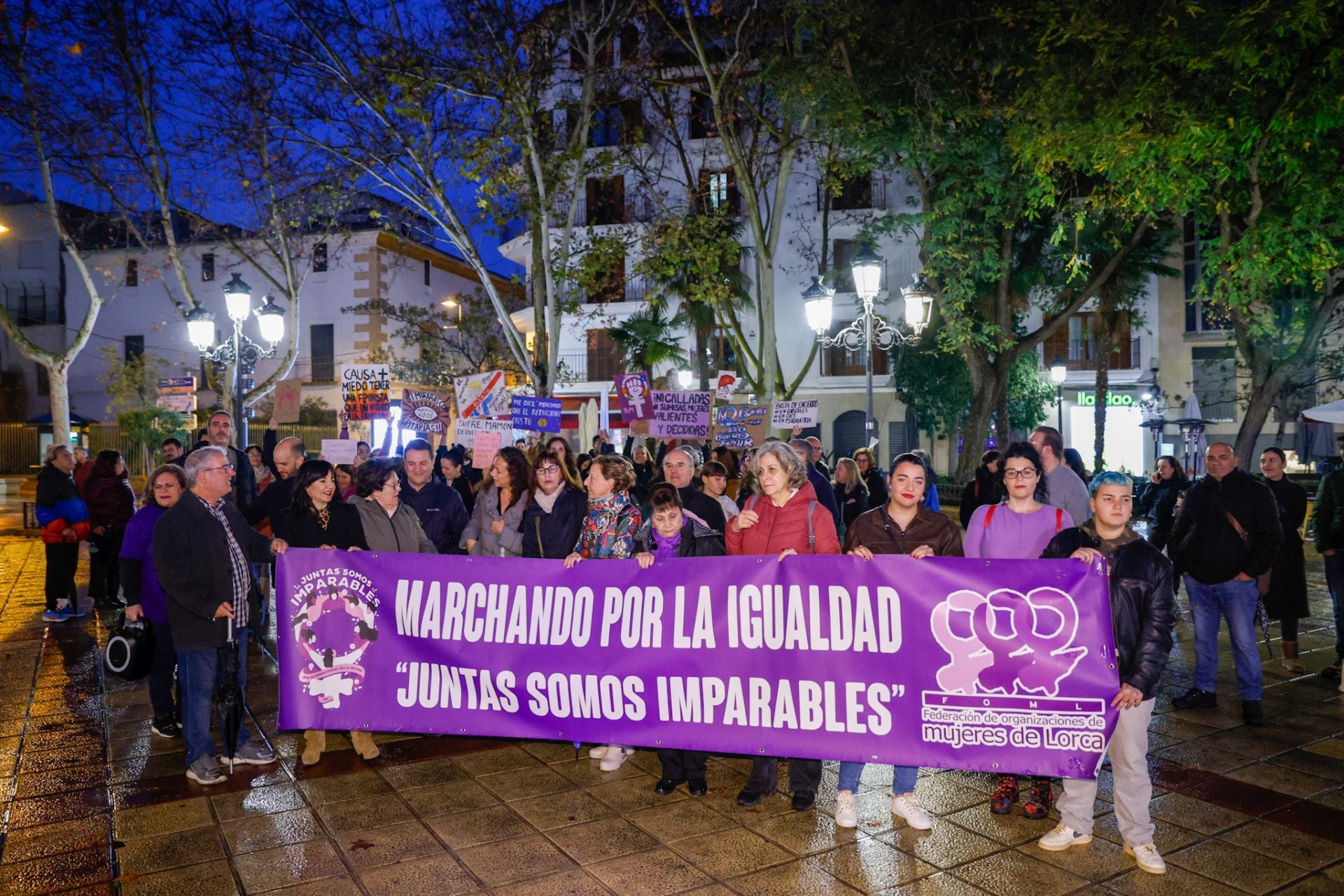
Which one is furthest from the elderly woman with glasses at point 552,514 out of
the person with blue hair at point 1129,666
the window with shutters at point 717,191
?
the window with shutters at point 717,191

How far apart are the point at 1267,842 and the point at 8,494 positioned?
31901 millimetres

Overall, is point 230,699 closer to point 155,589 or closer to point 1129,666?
point 155,589

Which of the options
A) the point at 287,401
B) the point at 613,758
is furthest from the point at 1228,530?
the point at 287,401

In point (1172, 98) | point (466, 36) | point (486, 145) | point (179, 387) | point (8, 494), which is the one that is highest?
point (466, 36)

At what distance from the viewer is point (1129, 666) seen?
4.18 meters

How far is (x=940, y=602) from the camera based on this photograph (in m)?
4.52

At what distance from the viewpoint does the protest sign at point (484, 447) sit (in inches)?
465

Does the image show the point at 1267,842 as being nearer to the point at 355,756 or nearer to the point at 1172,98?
the point at 355,756

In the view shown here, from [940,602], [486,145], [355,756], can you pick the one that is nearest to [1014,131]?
[486,145]

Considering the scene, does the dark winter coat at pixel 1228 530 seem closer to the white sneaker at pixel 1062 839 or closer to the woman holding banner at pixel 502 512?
the white sneaker at pixel 1062 839

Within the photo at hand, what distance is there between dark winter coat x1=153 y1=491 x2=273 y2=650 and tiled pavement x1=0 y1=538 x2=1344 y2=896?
2.86ft

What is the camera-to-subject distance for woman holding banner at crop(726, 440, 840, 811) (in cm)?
486

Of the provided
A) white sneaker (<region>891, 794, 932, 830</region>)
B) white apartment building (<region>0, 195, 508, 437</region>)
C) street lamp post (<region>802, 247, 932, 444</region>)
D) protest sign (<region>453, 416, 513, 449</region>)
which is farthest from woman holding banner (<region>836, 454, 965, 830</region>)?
white apartment building (<region>0, 195, 508, 437</region>)

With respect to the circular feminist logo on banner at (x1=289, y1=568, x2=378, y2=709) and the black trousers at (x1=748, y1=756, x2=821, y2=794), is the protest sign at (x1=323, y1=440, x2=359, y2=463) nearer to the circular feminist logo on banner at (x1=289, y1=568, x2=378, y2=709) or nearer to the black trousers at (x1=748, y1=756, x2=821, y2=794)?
the circular feminist logo on banner at (x1=289, y1=568, x2=378, y2=709)
